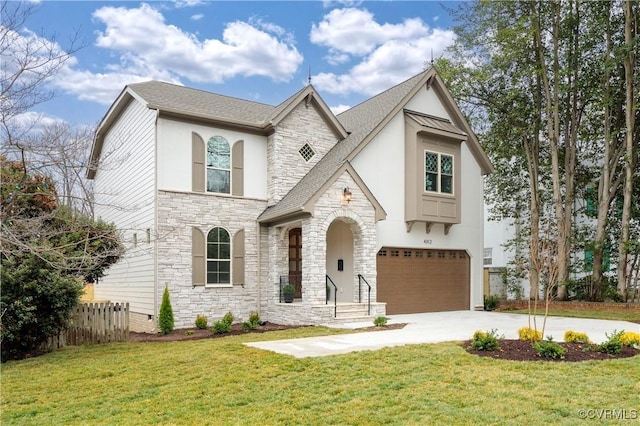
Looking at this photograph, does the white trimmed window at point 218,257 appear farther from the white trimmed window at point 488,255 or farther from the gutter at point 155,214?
the white trimmed window at point 488,255

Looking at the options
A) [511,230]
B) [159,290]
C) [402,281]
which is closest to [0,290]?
[159,290]

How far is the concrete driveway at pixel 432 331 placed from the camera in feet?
31.5

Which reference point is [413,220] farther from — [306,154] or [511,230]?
[511,230]

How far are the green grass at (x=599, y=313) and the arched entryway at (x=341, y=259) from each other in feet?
20.4

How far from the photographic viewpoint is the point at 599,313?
16500 mm

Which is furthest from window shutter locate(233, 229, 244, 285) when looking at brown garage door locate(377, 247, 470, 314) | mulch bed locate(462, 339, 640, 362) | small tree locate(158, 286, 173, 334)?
mulch bed locate(462, 339, 640, 362)

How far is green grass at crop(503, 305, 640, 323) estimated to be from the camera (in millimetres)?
15289

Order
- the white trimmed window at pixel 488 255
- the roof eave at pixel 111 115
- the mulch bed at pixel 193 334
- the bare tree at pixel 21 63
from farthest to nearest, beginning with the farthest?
the white trimmed window at pixel 488 255 < the roof eave at pixel 111 115 < the mulch bed at pixel 193 334 < the bare tree at pixel 21 63

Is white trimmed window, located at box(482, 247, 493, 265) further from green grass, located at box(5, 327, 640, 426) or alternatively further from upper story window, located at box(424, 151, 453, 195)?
green grass, located at box(5, 327, 640, 426)

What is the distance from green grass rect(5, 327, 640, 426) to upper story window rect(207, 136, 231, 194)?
7.17m

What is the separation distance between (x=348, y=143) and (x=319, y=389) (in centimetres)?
1123

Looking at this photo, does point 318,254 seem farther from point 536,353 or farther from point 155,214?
point 536,353

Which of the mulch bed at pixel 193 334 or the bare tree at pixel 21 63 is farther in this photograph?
the mulch bed at pixel 193 334

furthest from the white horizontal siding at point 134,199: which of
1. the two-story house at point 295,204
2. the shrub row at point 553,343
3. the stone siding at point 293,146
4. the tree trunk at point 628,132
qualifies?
the tree trunk at point 628,132
